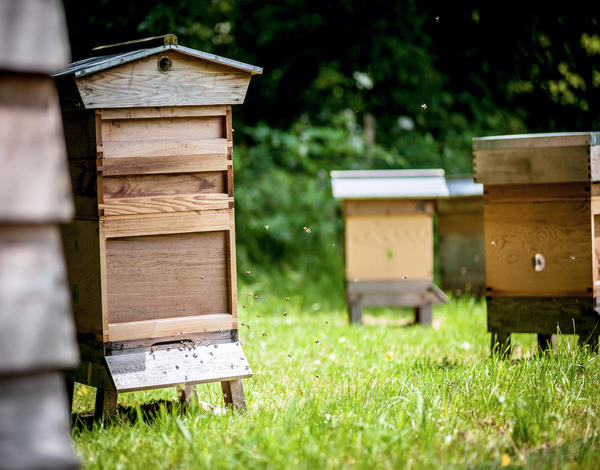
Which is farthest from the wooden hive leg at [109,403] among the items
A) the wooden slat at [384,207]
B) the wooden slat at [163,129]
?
the wooden slat at [384,207]

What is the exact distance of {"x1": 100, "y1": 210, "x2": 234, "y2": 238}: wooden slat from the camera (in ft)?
11.7

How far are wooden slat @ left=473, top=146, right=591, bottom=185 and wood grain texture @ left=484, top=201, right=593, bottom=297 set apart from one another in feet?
0.59

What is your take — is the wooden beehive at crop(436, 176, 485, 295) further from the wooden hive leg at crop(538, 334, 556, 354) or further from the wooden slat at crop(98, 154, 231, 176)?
the wooden slat at crop(98, 154, 231, 176)

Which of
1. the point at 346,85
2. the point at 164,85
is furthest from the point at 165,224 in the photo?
the point at 346,85

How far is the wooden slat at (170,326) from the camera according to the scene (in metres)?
3.58

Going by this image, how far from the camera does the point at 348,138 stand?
10.2 meters

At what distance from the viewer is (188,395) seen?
161 inches

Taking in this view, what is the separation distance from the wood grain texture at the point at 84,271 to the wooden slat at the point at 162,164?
27cm

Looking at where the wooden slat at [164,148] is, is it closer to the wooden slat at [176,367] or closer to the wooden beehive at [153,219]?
the wooden beehive at [153,219]

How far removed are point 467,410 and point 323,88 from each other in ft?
19.7

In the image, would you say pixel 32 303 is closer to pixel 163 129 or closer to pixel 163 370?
pixel 163 370

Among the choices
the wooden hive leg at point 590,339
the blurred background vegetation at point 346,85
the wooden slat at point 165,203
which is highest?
the blurred background vegetation at point 346,85

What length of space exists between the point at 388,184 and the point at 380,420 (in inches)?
149

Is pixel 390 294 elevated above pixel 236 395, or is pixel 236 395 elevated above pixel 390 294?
pixel 390 294
